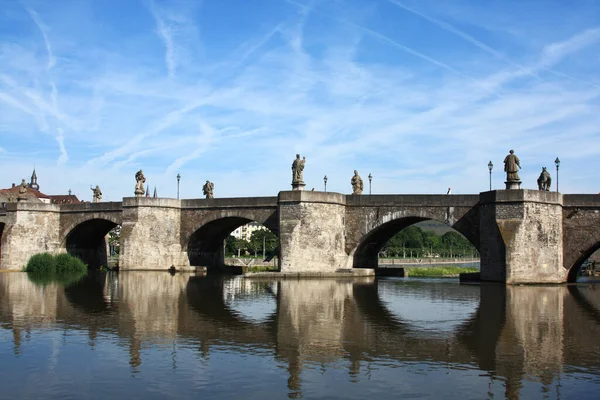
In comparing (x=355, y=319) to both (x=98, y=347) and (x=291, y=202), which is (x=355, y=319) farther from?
(x=291, y=202)

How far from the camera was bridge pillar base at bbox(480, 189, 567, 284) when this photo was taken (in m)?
32.2

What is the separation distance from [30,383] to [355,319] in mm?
9850

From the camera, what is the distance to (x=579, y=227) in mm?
33562

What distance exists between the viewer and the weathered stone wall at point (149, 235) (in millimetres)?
43500

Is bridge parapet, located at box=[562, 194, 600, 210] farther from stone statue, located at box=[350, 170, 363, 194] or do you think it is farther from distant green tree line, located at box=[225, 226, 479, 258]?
distant green tree line, located at box=[225, 226, 479, 258]

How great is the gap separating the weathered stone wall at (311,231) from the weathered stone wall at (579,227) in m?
12.7

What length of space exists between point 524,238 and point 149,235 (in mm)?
24779

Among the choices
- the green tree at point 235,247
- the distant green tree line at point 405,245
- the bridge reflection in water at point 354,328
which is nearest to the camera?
the bridge reflection in water at point 354,328

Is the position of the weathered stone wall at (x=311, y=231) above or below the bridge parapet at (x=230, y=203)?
below

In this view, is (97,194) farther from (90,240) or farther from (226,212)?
(226,212)

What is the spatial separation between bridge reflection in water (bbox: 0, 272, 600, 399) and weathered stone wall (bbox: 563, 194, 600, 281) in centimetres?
546

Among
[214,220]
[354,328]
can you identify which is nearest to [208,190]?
[214,220]

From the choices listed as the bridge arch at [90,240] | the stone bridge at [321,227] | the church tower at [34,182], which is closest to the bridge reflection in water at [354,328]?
the stone bridge at [321,227]

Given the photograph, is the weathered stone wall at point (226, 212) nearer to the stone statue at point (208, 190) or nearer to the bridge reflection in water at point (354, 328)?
the stone statue at point (208, 190)
